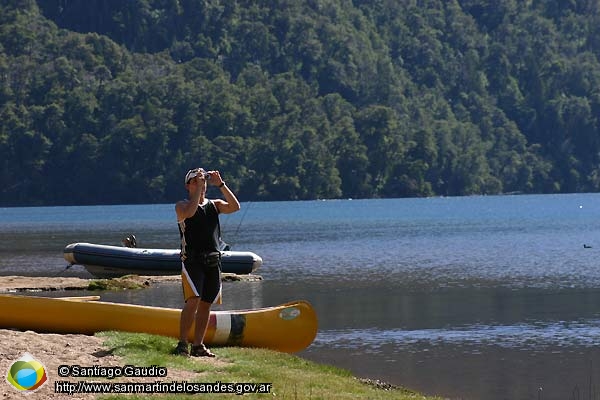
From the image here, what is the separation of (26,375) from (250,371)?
261 centimetres

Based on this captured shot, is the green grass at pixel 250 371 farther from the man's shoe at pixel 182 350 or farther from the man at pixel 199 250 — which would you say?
the man at pixel 199 250

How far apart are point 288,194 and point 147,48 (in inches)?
1863

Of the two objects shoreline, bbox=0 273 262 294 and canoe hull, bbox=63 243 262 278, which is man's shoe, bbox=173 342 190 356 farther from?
canoe hull, bbox=63 243 262 278

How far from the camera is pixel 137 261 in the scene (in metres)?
38.3

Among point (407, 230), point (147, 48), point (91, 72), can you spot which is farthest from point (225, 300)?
point (147, 48)

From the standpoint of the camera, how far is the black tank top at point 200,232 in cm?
1547

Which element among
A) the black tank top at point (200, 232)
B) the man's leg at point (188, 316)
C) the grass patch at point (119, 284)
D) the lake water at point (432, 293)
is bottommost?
the lake water at point (432, 293)

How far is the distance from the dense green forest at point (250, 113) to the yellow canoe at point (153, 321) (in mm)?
129163

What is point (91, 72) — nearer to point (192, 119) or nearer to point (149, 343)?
point (192, 119)

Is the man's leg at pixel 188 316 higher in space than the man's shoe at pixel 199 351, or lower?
higher

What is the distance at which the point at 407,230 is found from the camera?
81.1 metres

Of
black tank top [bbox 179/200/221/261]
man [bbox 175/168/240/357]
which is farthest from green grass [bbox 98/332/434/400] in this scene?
black tank top [bbox 179/200/221/261]

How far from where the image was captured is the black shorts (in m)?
15.5

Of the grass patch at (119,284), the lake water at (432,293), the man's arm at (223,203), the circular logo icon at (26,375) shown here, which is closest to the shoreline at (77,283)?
the grass patch at (119,284)
